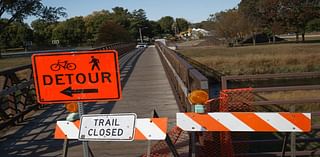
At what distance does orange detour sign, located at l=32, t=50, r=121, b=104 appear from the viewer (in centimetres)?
423

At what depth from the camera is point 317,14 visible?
210 ft

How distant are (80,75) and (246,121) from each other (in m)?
1.76

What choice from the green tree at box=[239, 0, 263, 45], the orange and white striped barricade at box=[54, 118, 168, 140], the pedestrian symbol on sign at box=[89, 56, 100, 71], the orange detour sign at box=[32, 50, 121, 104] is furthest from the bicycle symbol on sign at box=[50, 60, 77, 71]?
the green tree at box=[239, 0, 263, 45]

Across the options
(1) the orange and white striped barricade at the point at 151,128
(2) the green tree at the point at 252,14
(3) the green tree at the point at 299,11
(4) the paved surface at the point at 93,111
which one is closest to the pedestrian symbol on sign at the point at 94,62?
(1) the orange and white striped barricade at the point at 151,128

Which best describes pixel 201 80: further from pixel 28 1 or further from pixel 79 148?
pixel 28 1

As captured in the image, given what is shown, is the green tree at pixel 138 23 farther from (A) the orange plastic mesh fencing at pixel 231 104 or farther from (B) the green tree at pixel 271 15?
(A) the orange plastic mesh fencing at pixel 231 104

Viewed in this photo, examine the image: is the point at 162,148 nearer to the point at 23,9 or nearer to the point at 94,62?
the point at 94,62

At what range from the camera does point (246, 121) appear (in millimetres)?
4098

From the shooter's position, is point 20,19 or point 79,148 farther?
point 20,19

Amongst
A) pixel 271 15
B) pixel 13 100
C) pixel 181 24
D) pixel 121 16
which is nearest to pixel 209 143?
pixel 13 100

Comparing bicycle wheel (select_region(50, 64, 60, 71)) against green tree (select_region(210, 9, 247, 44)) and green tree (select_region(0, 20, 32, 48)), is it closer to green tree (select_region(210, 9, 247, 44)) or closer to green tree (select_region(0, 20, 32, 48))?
green tree (select_region(210, 9, 247, 44))

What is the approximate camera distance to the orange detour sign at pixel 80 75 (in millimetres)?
4230

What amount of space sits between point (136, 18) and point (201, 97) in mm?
146024

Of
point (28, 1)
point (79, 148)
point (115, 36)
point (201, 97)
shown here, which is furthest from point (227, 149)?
point (115, 36)
